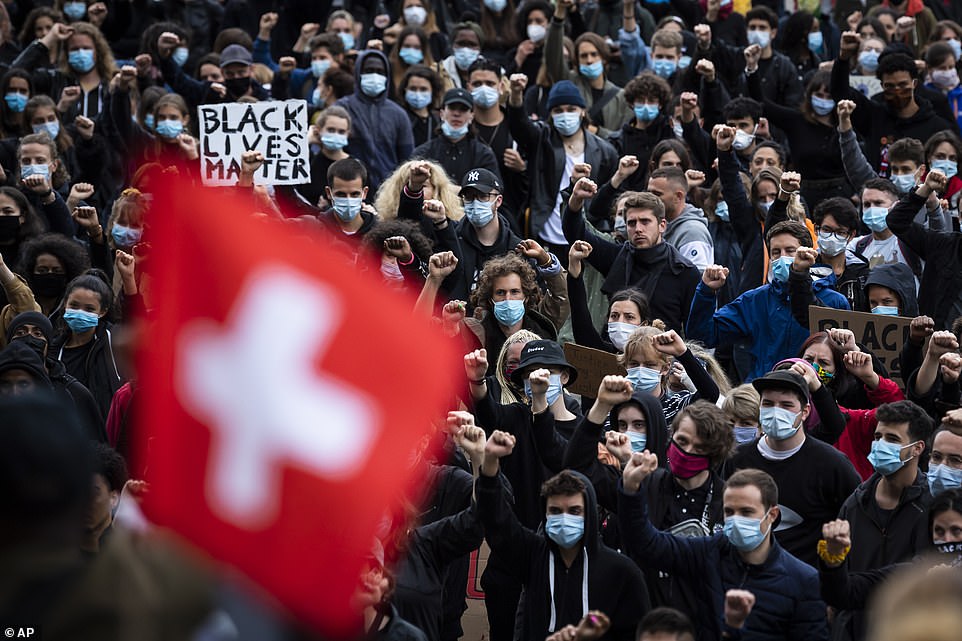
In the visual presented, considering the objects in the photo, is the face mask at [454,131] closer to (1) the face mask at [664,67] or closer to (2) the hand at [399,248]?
(2) the hand at [399,248]

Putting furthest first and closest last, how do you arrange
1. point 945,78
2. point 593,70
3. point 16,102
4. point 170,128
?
point 593,70
point 945,78
point 16,102
point 170,128

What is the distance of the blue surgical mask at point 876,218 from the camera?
10932 mm

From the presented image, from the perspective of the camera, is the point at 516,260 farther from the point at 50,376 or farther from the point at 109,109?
the point at 109,109

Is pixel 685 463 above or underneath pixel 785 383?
underneath

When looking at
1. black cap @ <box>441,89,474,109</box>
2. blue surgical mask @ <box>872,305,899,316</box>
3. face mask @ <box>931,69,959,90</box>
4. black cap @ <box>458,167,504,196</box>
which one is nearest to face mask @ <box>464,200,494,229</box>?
black cap @ <box>458,167,504,196</box>

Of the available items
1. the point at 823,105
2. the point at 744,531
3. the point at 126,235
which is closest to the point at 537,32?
the point at 823,105

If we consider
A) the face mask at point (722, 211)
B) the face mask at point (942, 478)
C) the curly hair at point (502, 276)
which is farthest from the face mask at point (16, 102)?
the face mask at point (942, 478)

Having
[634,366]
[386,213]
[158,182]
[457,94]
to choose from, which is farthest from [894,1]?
[158,182]

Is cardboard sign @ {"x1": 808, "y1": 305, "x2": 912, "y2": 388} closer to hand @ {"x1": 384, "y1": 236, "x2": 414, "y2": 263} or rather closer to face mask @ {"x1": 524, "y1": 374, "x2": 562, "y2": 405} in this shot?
face mask @ {"x1": 524, "y1": 374, "x2": 562, "y2": 405}

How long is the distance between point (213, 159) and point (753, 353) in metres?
4.61

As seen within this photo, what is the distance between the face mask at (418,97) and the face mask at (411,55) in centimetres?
99

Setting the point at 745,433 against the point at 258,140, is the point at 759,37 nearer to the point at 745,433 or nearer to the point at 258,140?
the point at 258,140

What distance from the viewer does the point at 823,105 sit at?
44.8 feet

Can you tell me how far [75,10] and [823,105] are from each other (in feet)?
27.8
